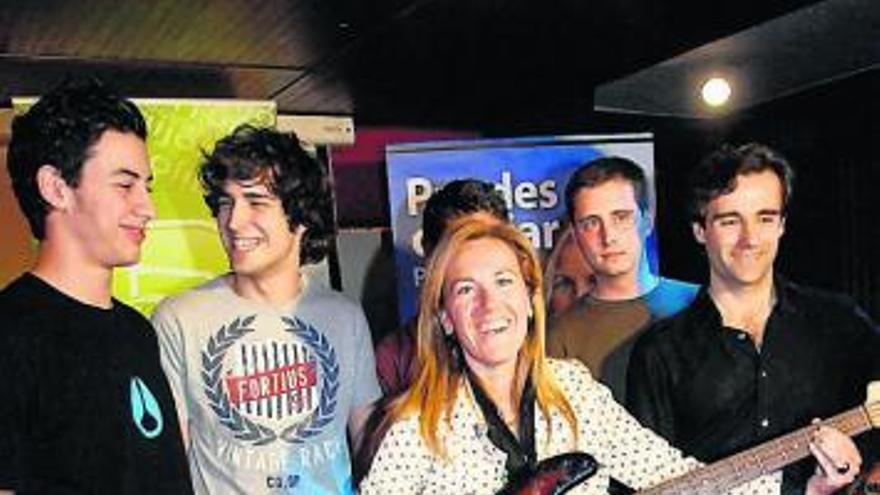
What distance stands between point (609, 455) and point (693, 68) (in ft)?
4.87

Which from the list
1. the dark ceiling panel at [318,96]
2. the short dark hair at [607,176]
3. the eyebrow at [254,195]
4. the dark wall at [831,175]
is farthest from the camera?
the dark wall at [831,175]

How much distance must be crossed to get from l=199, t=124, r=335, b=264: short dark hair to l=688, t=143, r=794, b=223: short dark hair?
0.97 metres

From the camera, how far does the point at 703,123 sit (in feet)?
11.1

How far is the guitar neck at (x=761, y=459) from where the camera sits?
208 cm

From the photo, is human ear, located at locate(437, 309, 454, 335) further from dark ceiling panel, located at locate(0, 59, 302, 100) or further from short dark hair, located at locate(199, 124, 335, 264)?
dark ceiling panel, located at locate(0, 59, 302, 100)

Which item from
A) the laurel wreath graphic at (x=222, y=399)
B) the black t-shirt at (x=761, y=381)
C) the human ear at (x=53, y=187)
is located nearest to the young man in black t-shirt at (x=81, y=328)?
the human ear at (x=53, y=187)

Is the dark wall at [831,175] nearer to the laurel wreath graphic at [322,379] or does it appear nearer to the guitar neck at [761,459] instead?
the guitar neck at [761,459]

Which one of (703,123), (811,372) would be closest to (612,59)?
(703,123)

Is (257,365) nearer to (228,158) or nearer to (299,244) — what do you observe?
(299,244)

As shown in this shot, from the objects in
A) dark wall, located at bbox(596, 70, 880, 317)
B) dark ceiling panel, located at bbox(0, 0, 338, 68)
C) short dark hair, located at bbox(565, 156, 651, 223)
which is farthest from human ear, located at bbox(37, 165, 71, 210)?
dark wall, located at bbox(596, 70, 880, 317)

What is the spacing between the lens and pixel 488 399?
6.49 ft

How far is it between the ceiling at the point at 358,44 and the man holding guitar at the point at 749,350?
483mm

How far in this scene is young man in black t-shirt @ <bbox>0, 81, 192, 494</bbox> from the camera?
64.7 inches

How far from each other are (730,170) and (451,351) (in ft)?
2.88
